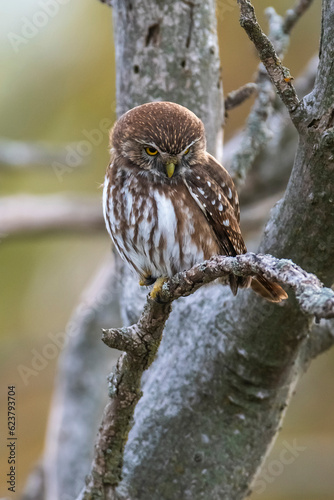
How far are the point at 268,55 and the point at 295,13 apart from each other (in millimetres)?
2024

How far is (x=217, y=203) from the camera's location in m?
3.59

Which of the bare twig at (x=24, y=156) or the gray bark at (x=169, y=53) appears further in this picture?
the bare twig at (x=24, y=156)

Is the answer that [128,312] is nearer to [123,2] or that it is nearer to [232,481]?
[232,481]

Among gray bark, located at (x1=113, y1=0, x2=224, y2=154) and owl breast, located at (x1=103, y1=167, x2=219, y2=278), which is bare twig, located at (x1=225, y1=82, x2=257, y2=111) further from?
owl breast, located at (x1=103, y1=167, x2=219, y2=278)

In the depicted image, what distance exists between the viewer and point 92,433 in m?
6.22

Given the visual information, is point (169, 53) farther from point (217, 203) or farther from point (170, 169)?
point (217, 203)

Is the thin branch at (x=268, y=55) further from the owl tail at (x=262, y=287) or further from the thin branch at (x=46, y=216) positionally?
the thin branch at (x=46, y=216)

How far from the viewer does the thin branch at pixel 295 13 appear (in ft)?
14.1

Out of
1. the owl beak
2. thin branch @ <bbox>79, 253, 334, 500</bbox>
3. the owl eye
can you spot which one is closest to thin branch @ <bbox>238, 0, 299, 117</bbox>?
thin branch @ <bbox>79, 253, 334, 500</bbox>

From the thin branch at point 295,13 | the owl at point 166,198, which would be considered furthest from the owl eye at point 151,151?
the thin branch at point 295,13

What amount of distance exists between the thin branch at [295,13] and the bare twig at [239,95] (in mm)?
474

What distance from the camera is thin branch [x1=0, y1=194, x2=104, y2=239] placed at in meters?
6.79

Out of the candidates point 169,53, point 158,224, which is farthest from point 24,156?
point 158,224

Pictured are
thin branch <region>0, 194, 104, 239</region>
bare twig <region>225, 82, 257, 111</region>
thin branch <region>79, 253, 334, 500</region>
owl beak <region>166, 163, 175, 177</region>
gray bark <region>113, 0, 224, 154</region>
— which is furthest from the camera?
thin branch <region>0, 194, 104, 239</region>
